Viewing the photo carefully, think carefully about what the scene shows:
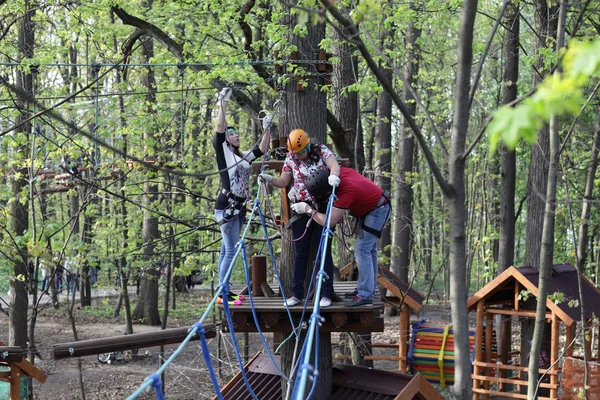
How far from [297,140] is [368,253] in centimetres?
124

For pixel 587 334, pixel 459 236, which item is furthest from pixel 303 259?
pixel 587 334

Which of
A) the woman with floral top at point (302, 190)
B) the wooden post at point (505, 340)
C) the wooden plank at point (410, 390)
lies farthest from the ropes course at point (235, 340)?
the wooden post at point (505, 340)

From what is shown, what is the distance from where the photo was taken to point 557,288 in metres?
11.0

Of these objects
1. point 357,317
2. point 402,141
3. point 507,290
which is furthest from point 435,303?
point 357,317

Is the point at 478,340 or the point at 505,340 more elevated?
the point at 478,340

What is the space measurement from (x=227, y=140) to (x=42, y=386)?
9737 millimetres

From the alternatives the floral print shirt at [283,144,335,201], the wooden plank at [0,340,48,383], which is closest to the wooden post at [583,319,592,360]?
the floral print shirt at [283,144,335,201]

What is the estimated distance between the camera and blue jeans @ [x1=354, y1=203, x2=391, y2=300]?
643cm

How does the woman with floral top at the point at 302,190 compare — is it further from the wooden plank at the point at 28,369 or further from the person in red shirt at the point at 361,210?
the wooden plank at the point at 28,369

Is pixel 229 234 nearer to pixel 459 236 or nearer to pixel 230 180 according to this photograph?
pixel 230 180

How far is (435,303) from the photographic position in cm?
2573

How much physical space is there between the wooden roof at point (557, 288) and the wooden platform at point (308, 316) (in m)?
5.14

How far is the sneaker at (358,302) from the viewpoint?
6309mm

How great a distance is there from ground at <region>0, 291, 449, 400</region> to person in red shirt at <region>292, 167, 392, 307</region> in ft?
12.7
